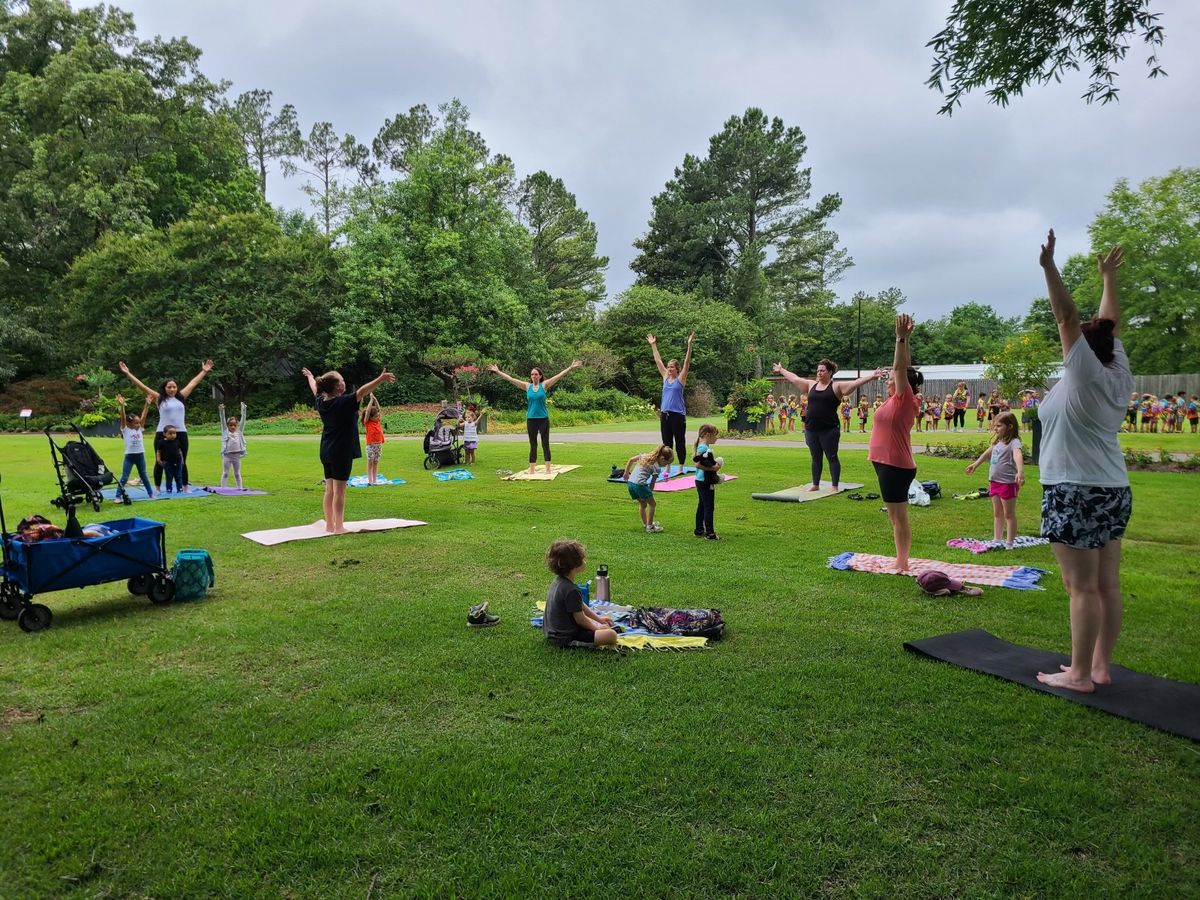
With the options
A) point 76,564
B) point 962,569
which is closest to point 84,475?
point 76,564

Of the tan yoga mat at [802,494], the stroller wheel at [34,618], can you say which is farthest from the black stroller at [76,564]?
the tan yoga mat at [802,494]

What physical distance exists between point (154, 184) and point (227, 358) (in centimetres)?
1180

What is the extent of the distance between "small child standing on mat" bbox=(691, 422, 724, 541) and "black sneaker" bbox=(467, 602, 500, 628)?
3675 millimetres

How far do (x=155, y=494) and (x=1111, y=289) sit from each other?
42.6 feet

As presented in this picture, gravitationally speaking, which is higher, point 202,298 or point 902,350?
point 202,298

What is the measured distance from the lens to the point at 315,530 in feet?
29.0

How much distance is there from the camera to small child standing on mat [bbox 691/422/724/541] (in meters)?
8.36

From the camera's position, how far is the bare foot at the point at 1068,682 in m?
4.02

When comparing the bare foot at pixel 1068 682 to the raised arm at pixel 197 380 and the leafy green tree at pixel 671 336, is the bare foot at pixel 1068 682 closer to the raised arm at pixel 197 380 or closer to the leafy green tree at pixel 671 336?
the raised arm at pixel 197 380

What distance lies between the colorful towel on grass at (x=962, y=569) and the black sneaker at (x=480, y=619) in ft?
11.4

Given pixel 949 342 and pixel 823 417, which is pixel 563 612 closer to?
pixel 823 417

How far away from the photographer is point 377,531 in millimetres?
8945

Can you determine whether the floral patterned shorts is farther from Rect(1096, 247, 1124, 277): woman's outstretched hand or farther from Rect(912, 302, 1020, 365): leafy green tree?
Rect(912, 302, 1020, 365): leafy green tree

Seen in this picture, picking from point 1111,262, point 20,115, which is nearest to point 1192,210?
point 1111,262
